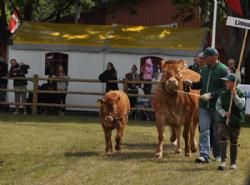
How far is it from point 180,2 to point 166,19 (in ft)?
34.6

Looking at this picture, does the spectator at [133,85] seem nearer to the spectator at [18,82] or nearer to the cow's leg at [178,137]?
the spectator at [18,82]

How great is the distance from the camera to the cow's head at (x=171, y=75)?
10.7 meters

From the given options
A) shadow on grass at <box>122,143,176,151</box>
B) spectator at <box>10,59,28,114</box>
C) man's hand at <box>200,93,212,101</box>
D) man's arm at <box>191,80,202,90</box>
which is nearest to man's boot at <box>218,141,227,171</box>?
man's hand at <box>200,93,212,101</box>

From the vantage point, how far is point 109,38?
2342 cm

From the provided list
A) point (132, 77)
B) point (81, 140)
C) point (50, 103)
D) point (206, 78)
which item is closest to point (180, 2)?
point (132, 77)

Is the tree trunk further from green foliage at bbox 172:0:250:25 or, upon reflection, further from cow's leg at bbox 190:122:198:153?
cow's leg at bbox 190:122:198:153

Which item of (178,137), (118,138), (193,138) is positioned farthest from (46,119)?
(178,137)

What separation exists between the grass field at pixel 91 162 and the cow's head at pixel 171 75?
48.4 inches

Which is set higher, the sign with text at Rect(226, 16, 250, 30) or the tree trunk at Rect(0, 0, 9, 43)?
the tree trunk at Rect(0, 0, 9, 43)

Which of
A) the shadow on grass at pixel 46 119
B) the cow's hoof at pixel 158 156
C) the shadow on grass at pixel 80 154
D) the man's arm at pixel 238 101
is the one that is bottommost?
the shadow on grass at pixel 46 119

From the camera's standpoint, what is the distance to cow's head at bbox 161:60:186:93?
35.0 feet

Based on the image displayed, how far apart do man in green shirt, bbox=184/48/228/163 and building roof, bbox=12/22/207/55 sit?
11.9 m

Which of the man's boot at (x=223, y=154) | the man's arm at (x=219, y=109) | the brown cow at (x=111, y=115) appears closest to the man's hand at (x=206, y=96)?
the man's arm at (x=219, y=109)

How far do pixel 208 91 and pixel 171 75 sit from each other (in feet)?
2.62
